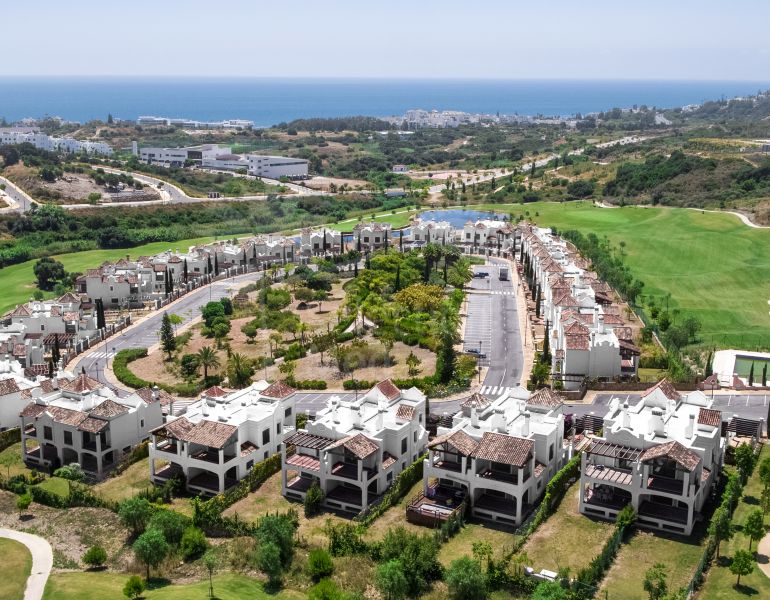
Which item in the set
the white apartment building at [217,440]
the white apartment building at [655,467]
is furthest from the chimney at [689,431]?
the white apartment building at [217,440]

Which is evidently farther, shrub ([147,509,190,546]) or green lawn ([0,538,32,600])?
shrub ([147,509,190,546])

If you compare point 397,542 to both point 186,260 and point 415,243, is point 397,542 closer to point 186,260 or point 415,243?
point 186,260

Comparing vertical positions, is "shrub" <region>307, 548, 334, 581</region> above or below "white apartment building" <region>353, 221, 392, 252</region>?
above

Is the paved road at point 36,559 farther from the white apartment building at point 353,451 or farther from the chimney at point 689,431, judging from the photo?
the chimney at point 689,431

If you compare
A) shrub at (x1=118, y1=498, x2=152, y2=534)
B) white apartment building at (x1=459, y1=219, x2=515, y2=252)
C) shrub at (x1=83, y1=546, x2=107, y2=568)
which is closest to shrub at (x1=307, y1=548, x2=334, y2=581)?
shrub at (x1=118, y1=498, x2=152, y2=534)

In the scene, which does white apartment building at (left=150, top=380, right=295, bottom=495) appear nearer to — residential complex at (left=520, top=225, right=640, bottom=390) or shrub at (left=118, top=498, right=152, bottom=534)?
shrub at (left=118, top=498, right=152, bottom=534)

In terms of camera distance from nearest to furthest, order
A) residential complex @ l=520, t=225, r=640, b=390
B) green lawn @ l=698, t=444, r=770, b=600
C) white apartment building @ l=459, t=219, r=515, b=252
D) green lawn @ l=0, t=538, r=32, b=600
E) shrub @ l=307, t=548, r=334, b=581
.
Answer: green lawn @ l=698, t=444, r=770, b=600 < green lawn @ l=0, t=538, r=32, b=600 < shrub @ l=307, t=548, r=334, b=581 < residential complex @ l=520, t=225, r=640, b=390 < white apartment building @ l=459, t=219, r=515, b=252
